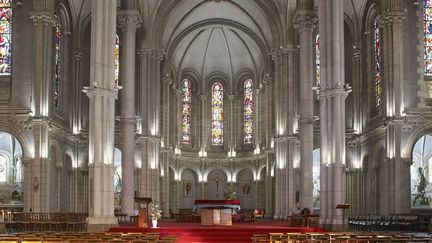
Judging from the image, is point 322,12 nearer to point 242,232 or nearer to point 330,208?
point 330,208

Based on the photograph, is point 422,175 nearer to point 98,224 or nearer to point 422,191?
point 422,191

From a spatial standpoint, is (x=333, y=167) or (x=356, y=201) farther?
(x=356, y=201)

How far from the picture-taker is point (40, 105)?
1559 inches

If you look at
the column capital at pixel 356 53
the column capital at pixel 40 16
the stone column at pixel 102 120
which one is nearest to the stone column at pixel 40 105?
the column capital at pixel 40 16

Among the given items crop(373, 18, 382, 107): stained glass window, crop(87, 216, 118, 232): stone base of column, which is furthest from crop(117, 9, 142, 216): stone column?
crop(373, 18, 382, 107): stained glass window

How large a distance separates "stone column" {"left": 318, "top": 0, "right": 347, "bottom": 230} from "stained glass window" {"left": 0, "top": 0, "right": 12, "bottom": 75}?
21.6m

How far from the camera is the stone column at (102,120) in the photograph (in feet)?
97.1

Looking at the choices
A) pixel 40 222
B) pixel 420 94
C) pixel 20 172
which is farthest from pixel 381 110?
pixel 20 172

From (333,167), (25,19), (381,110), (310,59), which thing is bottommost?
(333,167)

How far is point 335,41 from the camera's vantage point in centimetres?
3023

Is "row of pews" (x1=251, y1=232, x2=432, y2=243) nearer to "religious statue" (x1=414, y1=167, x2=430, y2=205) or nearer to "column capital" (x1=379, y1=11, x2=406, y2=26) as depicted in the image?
"column capital" (x1=379, y1=11, x2=406, y2=26)

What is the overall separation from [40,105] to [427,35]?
24692 mm

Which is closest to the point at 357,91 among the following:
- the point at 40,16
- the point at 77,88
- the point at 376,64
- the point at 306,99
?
the point at 376,64

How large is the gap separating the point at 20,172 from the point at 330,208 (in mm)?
26913
